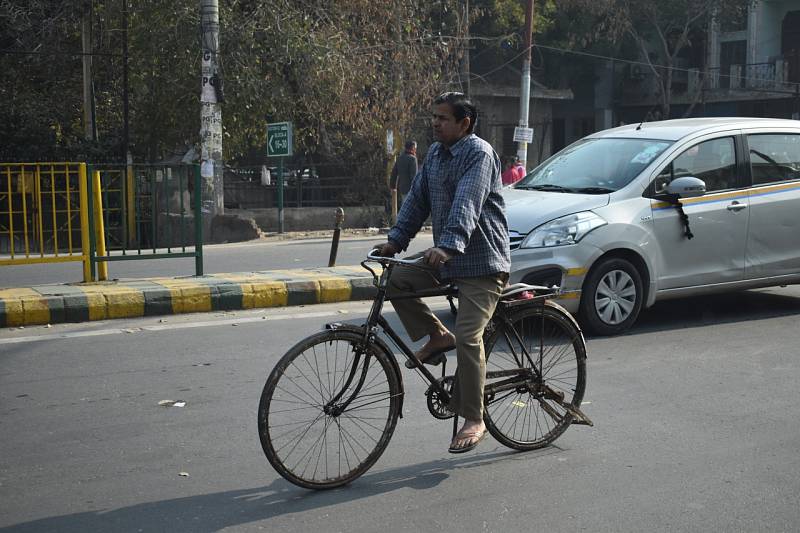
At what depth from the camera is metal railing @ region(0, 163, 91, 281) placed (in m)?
9.26

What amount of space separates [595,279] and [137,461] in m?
4.13

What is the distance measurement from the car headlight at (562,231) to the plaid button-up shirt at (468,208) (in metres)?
2.95

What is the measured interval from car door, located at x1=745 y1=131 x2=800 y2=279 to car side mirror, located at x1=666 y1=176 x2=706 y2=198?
849 millimetres

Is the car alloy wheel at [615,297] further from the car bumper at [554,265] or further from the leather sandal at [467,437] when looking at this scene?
the leather sandal at [467,437]

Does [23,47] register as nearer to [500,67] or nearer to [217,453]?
[500,67]

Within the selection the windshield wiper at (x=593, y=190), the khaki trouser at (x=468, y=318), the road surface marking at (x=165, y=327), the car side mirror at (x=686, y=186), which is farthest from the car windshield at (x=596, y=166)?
the khaki trouser at (x=468, y=318)

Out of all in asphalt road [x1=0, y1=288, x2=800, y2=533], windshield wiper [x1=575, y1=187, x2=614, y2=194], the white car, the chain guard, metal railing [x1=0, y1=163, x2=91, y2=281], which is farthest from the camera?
metal railing [x1=0, y1=163, x2=91, y2=281]

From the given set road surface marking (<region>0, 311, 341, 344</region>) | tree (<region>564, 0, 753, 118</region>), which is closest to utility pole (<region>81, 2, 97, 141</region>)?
road surface marking (<region>0, 311, 341, 344</region>)

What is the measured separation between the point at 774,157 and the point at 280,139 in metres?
11.3

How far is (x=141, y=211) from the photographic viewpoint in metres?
9.80

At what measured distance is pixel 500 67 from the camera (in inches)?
1180

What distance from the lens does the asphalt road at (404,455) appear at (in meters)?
4.00

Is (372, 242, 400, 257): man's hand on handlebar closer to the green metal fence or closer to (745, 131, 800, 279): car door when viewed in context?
(745, 131, 800, 279): car door

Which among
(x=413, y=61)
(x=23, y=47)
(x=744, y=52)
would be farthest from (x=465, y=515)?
(x=744, y=52)
